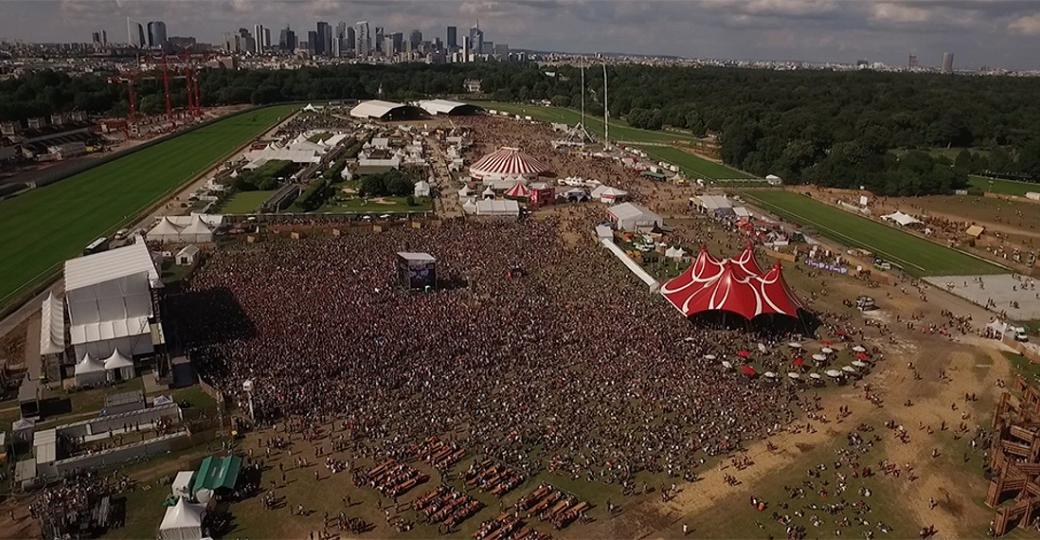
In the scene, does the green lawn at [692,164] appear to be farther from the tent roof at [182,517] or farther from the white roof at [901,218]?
the tent roof at [182,517]

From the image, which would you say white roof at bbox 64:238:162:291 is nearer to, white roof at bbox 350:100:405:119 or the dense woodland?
the dense woodland

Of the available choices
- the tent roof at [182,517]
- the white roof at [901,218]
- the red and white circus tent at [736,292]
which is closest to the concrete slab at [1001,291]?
the white roof at [901,218]

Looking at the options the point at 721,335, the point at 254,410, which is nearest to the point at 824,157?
the point at 721,335

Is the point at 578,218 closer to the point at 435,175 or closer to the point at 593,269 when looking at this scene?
the point at 593,269

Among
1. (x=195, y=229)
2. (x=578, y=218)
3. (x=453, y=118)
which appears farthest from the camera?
(x=453, y=118)

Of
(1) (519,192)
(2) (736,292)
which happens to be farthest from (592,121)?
(2) (736,292)

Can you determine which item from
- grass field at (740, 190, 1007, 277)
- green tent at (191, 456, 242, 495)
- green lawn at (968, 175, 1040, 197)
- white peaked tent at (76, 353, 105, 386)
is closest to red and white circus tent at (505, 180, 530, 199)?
grass field at (740, 190, 1007, 277)
